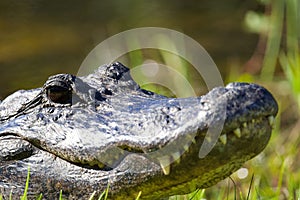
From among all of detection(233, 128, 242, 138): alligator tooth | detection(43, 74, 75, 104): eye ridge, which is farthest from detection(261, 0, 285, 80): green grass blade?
detection(233, 128, 242, 138): alligator tooth

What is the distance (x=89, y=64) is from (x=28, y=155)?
417 cm

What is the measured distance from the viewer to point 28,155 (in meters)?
4.12

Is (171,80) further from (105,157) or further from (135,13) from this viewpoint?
Answer: (135,13)

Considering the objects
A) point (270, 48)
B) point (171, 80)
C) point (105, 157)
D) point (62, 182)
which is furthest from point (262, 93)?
point (270, 48)

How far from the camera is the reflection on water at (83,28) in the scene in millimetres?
Answer: 10641

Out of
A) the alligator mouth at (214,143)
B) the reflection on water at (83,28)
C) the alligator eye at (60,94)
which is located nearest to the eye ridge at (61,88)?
the alligator eye at (60,94)

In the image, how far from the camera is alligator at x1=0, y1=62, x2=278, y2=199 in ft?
11.1

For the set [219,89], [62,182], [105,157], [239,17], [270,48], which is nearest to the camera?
[219,89]

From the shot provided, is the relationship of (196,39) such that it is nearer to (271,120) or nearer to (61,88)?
(61,88)

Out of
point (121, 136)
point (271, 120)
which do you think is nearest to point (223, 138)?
point (271, 120)

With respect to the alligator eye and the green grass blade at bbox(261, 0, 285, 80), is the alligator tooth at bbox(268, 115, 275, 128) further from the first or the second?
the green grass blade at bbox(261, 0, 285, 80)

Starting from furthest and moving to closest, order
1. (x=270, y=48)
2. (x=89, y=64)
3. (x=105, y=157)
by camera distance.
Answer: (x=270, y=48)
(x=89, y=64)
(x=105, y=157)

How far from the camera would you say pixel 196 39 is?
11.8m

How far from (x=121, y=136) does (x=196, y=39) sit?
8314mm
